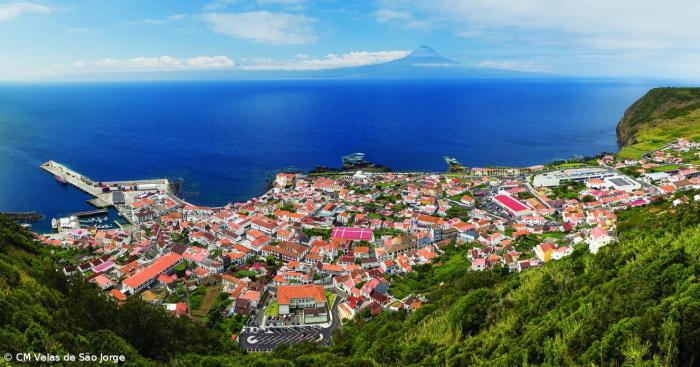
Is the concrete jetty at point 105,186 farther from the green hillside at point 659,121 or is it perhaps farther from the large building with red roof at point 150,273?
the green hillside at point 659,121

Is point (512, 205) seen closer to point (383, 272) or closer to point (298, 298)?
point (383, 272)

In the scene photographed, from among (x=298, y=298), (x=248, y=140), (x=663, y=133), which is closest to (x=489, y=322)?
(x=298, y=298)

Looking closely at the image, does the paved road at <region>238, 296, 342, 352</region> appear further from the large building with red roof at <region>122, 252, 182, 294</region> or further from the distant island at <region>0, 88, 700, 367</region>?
the large building with red roof at <region>122, 252, 182, 294</region>

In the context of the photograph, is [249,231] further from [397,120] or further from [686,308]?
[397,120]

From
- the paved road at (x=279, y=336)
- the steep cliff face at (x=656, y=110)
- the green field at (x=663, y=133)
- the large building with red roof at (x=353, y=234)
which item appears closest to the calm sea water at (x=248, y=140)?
the steep cliff face at (x=656, y=110)

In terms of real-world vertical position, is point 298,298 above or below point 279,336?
above

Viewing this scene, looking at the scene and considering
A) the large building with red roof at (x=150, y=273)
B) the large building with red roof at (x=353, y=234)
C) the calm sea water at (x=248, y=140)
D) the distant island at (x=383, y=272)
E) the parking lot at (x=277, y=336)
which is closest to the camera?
A: the distant island at (x=383, y=272)
